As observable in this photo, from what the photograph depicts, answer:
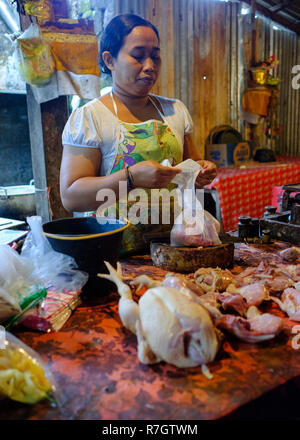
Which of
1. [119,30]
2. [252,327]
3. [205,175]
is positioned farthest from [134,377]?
[119,30]

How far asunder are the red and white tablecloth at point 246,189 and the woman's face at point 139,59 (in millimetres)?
2702

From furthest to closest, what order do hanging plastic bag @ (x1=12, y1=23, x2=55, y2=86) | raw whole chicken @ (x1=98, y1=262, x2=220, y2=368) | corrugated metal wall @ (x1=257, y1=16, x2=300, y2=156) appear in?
corrugated metal wall @ (x1=257, y1=16, x2=300, y2=156) < hanging plastic bag @ (x1=12, y1=23, x2=55, y2=86) < raw whole chicken @ (x1=98, y1=262, x2=220, y2=368)

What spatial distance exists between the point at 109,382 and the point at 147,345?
16 centimetres

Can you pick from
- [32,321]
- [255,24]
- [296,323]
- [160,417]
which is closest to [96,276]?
[32,321]

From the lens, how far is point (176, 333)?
3.57 ft

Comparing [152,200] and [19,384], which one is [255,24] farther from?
[19,384]

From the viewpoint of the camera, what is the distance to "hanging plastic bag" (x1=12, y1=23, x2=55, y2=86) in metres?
3.57

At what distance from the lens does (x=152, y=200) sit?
7.93 feet

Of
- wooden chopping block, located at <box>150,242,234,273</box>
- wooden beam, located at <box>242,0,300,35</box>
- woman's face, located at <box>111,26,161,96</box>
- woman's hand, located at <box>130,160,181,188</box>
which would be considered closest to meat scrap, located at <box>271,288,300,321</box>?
wooden chopping block, located at <box>150,242,234,273</box>

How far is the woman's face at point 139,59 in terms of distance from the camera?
2.23 metres

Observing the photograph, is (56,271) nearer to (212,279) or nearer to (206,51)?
(212,279)

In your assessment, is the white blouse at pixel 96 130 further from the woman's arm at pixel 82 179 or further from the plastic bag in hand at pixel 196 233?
the plastic bag in hand at pixel 196 233

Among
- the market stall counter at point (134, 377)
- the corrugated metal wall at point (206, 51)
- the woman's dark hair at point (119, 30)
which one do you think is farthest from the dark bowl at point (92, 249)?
the corrugated metal wall at point (206, 51)
